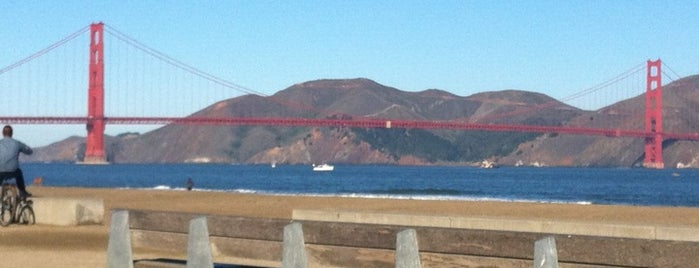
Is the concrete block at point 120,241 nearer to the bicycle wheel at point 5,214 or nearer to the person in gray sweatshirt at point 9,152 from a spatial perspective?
the person in gray sweatshirt at point 9,152

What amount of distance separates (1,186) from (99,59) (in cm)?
8358

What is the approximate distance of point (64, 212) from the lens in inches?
558

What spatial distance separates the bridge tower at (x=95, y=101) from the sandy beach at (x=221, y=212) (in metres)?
57.8

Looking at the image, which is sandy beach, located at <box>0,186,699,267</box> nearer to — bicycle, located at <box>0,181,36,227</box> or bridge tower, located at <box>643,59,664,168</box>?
bicycle, located at <box>0,181,36,227</box>

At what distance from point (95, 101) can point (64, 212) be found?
77.0 meters

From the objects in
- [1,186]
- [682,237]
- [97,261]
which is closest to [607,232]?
[682,237]

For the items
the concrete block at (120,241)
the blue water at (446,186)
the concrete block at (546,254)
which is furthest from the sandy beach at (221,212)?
the blue water at (446,186)

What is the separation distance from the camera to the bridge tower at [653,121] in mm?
103312

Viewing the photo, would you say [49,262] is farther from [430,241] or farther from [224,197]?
[224,197]

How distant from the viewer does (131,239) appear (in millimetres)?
7012

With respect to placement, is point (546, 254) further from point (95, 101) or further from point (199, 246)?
point (95, 101)

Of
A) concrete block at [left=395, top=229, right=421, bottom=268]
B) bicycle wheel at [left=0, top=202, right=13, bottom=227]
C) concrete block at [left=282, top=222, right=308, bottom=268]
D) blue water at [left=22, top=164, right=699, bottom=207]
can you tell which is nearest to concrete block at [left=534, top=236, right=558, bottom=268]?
concrete block at [left=395, top=229, right=421, bottom=268]

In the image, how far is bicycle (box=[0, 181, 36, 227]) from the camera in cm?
1362

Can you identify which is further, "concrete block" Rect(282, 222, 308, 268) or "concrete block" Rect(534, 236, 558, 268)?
"concrete block" Rect(282, 222, 308, 268)
